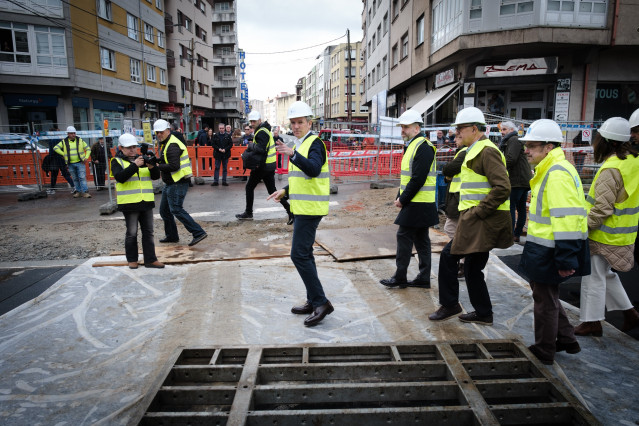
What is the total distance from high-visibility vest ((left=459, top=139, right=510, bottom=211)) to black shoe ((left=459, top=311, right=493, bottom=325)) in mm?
1038

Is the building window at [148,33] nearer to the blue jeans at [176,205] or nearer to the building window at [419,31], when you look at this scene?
the building window at [419,31]

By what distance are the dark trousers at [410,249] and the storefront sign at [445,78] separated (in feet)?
51.0

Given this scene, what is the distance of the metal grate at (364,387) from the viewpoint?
2465 mm

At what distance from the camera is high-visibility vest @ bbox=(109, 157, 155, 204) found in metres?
5.60

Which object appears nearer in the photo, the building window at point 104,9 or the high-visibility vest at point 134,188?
the high-visibility vest at point 134,188

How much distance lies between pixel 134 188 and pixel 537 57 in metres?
16.7

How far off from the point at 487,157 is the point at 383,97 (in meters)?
29.7

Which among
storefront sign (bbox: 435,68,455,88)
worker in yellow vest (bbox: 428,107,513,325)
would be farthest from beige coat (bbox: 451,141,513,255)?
storefront sign (bbox: 435,68,455,88)

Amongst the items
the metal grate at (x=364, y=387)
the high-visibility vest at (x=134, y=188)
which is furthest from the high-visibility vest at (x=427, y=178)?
the high-visibility vest at (x=134, y=188)

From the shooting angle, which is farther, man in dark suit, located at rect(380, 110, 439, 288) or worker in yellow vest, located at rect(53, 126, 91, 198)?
worker in yellow vest, located at rect(53, 126, 91, 198)

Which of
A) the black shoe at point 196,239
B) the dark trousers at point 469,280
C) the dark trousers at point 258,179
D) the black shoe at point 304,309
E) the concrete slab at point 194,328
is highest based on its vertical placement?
the dark trousers at point 258,179

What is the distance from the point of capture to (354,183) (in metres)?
14.5

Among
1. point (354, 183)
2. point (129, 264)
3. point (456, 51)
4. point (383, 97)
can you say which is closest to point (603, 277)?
point (129, 264)

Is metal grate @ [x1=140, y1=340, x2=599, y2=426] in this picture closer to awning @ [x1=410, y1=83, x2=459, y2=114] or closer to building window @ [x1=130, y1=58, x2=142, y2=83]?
awning @ [x1=410, y1=83, x2=459, y2=114]
